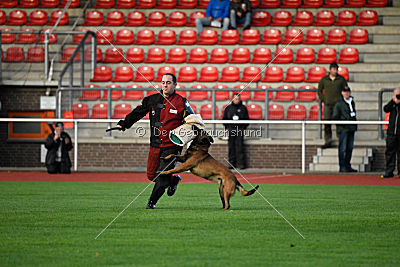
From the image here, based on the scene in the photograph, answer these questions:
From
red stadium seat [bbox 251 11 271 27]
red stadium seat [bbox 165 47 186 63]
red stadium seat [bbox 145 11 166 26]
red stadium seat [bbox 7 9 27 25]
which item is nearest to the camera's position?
red stadium seat [bbox 165 47 186 63]

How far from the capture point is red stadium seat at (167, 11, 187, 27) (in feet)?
82.4

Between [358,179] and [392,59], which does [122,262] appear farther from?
[392,59]

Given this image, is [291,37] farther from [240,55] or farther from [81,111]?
[81,111]

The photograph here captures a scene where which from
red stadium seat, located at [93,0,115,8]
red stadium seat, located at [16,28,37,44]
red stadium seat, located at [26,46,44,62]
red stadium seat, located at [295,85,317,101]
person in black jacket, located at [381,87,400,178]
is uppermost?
red stadium seat, located at [93,0,115,8]

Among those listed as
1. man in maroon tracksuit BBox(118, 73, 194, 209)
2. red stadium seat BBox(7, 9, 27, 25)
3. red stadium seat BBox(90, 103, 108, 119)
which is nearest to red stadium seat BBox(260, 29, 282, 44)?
red stadium seat BBox(90, 103, 108, 119)

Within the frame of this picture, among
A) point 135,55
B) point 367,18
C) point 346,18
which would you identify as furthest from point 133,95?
point 367,18

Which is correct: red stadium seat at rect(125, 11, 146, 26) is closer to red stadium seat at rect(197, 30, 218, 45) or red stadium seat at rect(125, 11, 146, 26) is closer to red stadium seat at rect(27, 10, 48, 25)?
red stadium seat at rect(197, 30, 218, 45)

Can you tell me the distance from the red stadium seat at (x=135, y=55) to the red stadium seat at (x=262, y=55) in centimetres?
365

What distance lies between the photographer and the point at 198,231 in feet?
24.6

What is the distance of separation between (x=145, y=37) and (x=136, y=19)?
112 centimetres

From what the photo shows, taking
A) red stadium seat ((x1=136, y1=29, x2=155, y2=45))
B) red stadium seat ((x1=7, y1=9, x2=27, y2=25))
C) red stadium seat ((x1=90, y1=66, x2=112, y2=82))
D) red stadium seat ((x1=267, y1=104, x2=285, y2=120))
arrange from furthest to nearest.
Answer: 1. red stadium seat ((x1=7, y1=9, x2=27, y2=25))
2. red stadium seat ((x1=136, y1=29, x2=155, y2=45))
3. red stadium seat ((x1=90, y1=66, x2=112, y2=82))
4. red stadium seat ((x1=267, y1=104, x2=285, y2=120))

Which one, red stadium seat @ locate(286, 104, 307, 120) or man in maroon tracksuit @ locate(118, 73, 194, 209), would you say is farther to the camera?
red stadium seat @ locate(286, 104, 307, 120)

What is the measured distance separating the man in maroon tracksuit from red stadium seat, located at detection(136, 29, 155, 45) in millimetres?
15132

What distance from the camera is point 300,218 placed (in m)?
8.76
